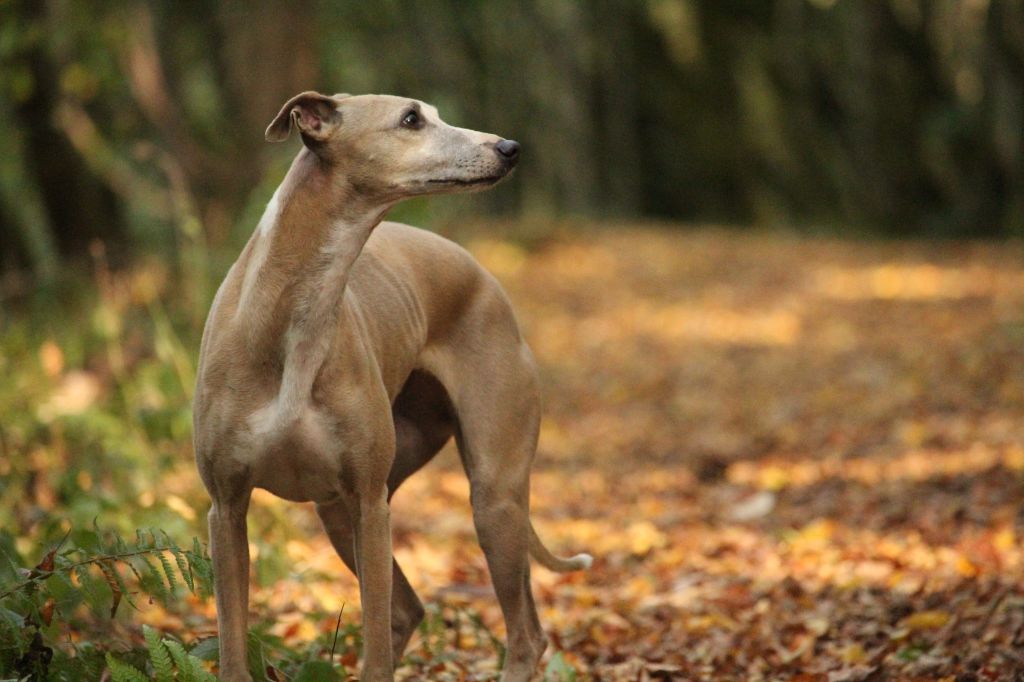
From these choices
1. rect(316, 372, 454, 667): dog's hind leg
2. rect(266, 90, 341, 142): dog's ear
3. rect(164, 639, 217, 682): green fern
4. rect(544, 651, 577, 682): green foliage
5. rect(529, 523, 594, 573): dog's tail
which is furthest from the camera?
rect(529, 523, 594, 573): dog's tail

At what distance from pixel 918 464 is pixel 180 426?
15.7ft

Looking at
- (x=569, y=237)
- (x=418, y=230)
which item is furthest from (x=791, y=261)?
(x=418, y=230)

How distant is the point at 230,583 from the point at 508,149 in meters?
1.66

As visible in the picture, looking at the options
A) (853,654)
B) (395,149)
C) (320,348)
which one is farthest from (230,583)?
(853,654)

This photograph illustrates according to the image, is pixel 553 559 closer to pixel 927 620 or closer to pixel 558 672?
pixel 558 672

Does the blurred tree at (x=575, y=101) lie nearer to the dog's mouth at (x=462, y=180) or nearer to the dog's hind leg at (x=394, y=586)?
the dog's hind leg at (x=394, y=586)

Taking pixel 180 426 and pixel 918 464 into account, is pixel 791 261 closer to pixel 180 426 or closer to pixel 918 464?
pixel 918 464

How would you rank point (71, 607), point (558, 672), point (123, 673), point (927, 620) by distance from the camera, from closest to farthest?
point (123, 673) → point (71, 607) → point (558, 672) → point (927, 620)

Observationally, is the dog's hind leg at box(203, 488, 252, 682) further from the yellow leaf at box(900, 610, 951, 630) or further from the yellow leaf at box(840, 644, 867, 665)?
the yellow leaf at box(900, 610, 951, 630)

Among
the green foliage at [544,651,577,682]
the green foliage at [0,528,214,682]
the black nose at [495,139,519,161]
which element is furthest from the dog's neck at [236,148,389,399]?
the green foliage at [544,651,577,682]

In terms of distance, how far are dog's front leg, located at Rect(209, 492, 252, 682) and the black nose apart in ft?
4.49

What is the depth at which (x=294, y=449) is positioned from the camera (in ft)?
13.0

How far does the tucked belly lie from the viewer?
12.9 ft

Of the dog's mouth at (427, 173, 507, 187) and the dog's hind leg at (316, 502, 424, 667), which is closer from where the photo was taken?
the dog's mouth at (427, 173, 507, 187)
